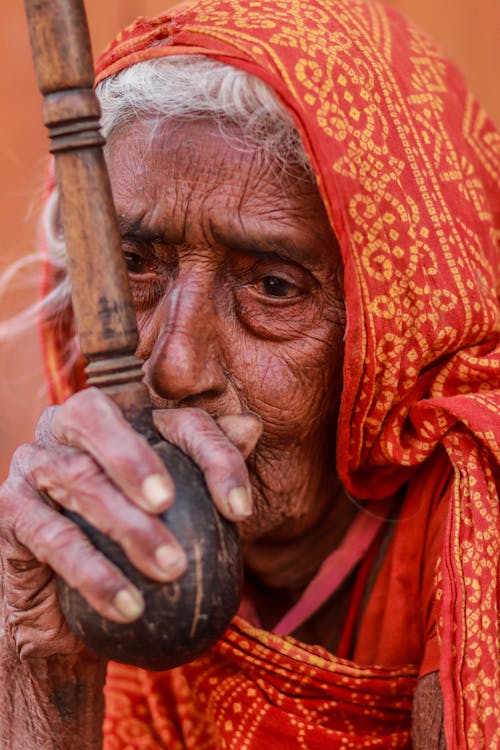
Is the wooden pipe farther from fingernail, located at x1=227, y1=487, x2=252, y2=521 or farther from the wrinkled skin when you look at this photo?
the wrinkled skin

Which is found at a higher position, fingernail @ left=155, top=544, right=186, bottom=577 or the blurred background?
the blurred background

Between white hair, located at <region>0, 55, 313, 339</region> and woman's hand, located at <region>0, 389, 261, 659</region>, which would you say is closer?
woman's hand, located at <region>0, 389, 261, 659</region>

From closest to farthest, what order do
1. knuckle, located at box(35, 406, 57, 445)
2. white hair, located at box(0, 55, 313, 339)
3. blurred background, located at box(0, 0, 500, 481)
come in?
knuckle, located at box(35, 406, 57, 445), white hair, located at box(0, 55, 313, 339), blurred background, located at box(0, 0, 500, 481)

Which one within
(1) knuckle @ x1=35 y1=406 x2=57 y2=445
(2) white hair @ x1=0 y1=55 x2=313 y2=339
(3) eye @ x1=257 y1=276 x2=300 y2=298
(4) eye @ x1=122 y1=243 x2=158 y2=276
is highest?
(2) white hair @ x1=0 y1=55 x2=313 y2=339

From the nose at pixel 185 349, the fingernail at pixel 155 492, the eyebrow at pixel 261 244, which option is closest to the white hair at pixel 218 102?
the eyebrow at pixel 261 244

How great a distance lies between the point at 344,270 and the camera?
5.41 ft

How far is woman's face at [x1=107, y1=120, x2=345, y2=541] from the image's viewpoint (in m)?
1.67

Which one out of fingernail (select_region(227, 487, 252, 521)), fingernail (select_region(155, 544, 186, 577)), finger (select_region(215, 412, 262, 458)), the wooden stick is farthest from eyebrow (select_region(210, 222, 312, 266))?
fingernail (select_region(155, 544, 186, 577))

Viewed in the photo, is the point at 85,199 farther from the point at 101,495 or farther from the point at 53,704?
the point at 53,704

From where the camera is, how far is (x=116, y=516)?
1168 mm

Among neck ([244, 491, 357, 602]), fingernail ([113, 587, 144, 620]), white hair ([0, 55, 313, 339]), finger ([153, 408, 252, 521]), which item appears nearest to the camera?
fingernail ([113, 587, 144, 620])

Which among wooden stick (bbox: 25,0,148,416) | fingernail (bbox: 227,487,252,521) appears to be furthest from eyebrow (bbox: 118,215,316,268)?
fingernail (bbox: 227,487,252,521)

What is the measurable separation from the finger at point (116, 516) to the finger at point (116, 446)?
14mm

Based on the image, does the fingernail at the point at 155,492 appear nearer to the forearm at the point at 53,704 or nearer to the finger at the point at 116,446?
the finger at the point at 116,446
